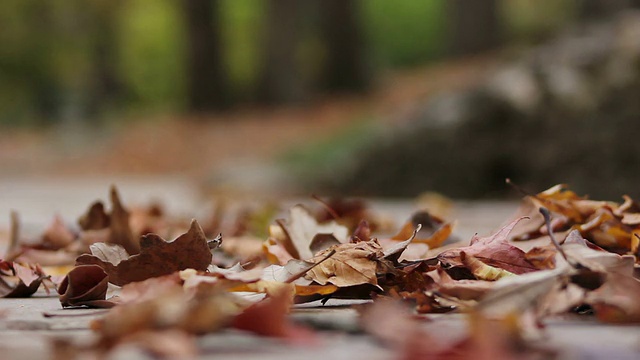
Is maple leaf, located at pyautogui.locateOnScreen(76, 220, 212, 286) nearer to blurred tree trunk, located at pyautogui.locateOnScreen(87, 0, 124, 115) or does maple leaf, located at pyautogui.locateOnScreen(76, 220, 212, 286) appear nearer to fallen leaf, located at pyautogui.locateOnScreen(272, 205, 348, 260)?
fallen leaf, located at pyautogui.locateOnScreen(272, 205, 348, 260)

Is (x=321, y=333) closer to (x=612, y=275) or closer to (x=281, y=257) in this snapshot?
(x=612, y=275)

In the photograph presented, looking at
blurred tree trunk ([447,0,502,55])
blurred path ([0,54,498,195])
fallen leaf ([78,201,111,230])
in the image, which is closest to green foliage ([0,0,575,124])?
blurred path ([0,54,498,195])

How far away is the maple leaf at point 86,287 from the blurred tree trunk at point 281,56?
64.0ft

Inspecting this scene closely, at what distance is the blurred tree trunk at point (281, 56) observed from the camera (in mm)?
21031

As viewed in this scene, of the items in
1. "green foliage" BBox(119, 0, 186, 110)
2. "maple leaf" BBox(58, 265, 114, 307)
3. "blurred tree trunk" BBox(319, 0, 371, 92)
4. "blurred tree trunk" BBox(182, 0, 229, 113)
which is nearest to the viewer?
"maple leaf" BBox(58, 265, 114, 307)

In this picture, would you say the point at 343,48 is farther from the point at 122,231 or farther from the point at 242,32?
the point at 122,231

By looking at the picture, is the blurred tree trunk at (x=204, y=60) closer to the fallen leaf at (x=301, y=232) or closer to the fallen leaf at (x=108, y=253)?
the fallen leaf at (x=301, y=232)

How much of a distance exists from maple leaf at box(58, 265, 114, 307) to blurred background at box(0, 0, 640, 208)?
22.4ft

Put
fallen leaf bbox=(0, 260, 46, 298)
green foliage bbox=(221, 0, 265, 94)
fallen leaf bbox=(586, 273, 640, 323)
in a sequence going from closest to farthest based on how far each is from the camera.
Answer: fallen leaf bbox=(586, 273, 640, 323), fallen leaf bbox=(0, 260, 46, 298), green foliage bbox=(221, 0, 265, 94)

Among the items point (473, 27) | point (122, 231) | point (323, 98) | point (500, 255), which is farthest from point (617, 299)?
point (323, 98)

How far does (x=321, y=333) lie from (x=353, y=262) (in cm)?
34

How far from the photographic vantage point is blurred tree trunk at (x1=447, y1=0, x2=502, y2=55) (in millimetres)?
19250

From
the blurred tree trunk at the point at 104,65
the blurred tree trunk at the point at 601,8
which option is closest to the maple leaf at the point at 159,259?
the blurred tree trunk at the point at 601,8

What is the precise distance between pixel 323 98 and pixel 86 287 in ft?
65.2
